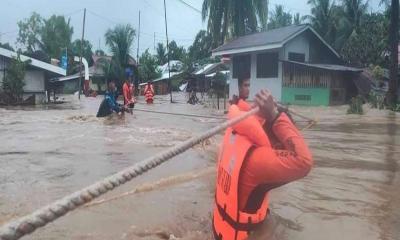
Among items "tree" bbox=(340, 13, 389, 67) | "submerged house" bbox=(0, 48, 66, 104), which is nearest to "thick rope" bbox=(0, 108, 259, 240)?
"submerged house" bbox=(0, 48, 66, 104)

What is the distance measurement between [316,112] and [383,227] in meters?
16.5

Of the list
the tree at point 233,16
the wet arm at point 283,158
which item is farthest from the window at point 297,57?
the wet arm at point 283,158

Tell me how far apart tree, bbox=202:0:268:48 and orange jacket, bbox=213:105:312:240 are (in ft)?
108

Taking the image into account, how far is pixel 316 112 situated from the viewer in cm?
2117

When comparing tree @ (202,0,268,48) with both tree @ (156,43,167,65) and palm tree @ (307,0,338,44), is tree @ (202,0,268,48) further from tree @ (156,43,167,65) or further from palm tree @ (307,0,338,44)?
tree @ (156,43,167,65)

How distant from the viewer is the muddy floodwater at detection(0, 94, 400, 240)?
16.3 feet

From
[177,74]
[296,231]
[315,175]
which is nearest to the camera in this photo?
[296,231]

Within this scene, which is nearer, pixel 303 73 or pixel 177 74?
pixel 303 73

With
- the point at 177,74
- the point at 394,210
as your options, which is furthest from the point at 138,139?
the point at 177,74

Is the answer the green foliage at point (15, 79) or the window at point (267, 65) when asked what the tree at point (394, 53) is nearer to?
the window at point (267, 65)

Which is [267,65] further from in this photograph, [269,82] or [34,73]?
[34,73]

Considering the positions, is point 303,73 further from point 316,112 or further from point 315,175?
point 315,175

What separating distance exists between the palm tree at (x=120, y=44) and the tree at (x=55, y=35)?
25538mm

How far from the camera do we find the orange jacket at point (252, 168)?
2.81 metres
